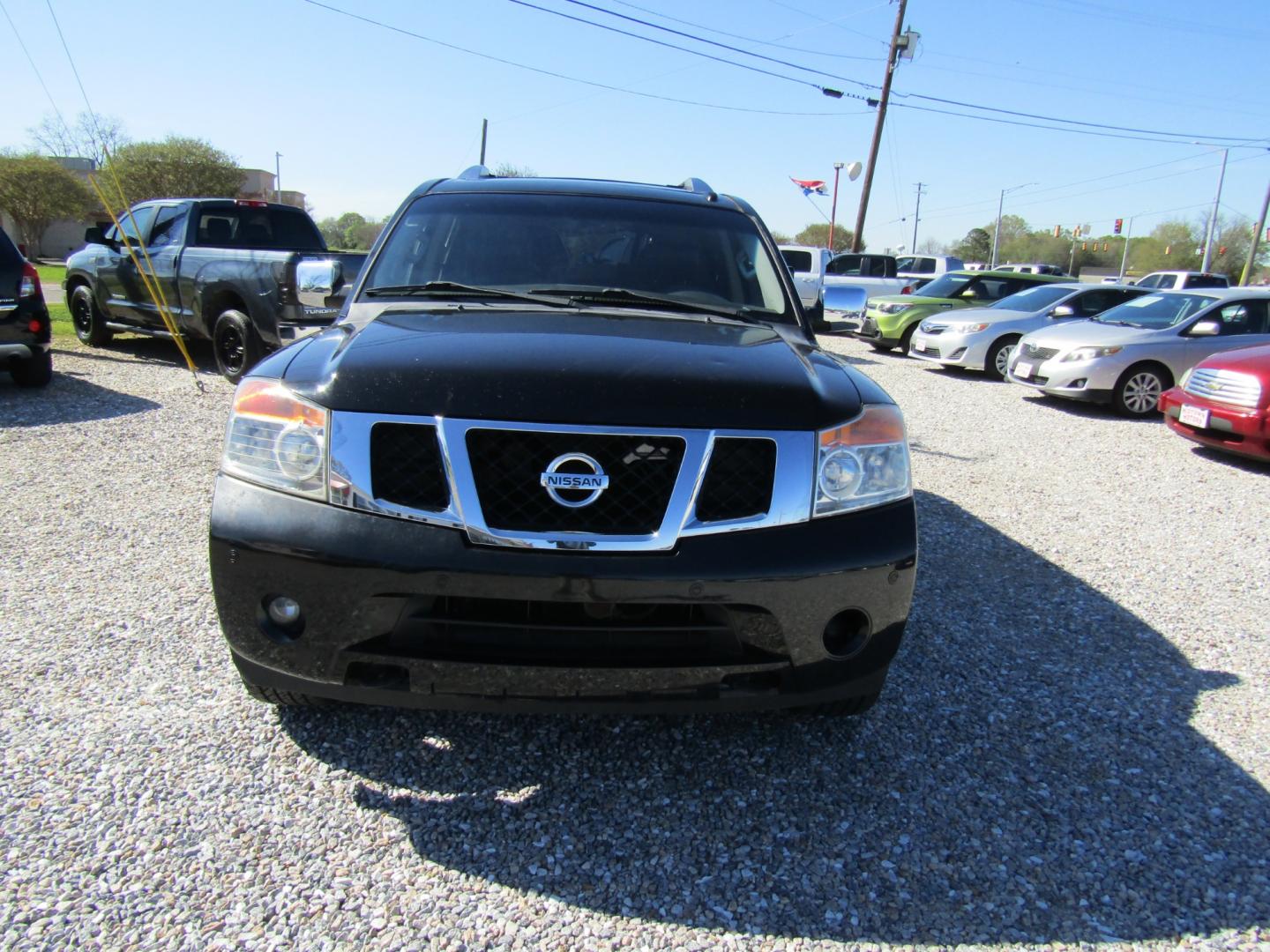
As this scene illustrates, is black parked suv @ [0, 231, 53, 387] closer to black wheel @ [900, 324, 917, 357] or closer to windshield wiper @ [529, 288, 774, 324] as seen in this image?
windshield wiper @ [529, 288, 774, 324]

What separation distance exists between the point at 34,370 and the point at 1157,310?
42.8 ft

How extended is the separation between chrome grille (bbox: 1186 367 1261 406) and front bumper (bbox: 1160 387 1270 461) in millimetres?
57

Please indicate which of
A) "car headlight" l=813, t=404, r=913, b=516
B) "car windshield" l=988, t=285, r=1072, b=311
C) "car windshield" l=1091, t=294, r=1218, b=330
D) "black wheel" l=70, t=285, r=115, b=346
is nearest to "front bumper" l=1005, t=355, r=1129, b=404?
"car windshield" l=1091, t=294, r=1218, b=330

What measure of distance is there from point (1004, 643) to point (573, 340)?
2441 millimetres

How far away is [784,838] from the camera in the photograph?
2.37m

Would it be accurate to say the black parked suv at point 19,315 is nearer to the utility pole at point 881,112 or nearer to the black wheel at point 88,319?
the black wheel at point 88,319

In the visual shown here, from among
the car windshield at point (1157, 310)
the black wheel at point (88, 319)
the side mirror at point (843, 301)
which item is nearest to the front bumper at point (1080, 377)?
the car windshield at point (1157, 310)

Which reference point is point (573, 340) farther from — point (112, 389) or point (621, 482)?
point (112, 389)

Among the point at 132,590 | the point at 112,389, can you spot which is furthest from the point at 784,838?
the point at 112,389

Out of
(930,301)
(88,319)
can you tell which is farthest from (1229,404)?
(88,319)

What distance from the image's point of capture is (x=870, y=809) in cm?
251

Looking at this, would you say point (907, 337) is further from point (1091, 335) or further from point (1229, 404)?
point (1229, 404)

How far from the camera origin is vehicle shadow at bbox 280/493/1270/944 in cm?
213

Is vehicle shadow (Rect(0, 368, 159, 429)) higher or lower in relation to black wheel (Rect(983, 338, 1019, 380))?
lower
